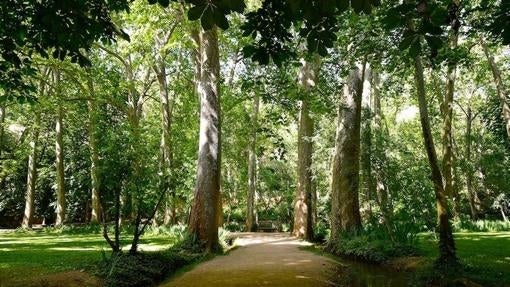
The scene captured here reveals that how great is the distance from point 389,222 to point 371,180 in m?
1.46

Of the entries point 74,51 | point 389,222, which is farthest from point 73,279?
point 389,222

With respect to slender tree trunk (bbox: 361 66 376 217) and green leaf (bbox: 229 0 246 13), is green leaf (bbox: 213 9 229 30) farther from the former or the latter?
slender tree trunk (bbox: 361 66 376 217)

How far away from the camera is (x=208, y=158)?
42.8 ft

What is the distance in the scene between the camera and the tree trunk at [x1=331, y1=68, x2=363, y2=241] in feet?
44.8

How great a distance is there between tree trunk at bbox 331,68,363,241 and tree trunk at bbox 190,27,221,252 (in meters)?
3.86

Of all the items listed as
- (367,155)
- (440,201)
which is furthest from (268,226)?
(440,201)

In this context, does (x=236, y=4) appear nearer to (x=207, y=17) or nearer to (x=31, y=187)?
(x=207, y=17)

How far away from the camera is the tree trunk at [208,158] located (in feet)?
41.4

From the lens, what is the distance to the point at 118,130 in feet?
30.4

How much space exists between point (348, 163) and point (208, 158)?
4269mm

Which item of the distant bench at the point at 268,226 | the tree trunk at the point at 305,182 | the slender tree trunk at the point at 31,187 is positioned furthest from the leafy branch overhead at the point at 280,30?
the distant bench at the point at 268,226

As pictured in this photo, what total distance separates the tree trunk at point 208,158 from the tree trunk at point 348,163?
152 inches

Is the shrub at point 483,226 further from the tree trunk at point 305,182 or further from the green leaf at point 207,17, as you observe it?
the green leaf at point 207,17

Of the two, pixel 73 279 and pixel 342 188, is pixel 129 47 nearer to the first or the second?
pixel 342 188
